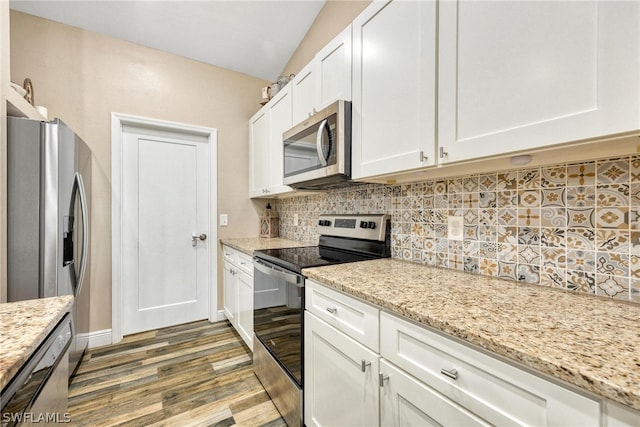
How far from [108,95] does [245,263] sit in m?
1.90

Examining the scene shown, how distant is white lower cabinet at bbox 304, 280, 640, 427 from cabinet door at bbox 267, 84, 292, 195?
1270 millimetres

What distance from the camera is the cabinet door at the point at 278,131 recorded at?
7.37 feet

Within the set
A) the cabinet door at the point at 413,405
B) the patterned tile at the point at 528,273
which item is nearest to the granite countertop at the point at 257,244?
→ the cabinet door at the point at 413,405

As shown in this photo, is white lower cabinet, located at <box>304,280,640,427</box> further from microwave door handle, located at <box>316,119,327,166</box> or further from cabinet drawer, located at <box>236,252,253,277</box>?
cabinet drawer, located at <box>236,252,253,277</box>

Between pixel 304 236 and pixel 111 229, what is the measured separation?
5.56 feet

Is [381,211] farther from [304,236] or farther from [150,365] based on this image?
[150,365]

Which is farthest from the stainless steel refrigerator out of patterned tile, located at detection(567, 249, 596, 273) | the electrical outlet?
patterned tile, located at detection(567, 249, 596, 273)

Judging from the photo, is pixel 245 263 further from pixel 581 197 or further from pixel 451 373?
pixel 581 197

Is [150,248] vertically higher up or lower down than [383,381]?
higher up

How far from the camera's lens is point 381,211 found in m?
1.79

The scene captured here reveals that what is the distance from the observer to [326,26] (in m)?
2.43

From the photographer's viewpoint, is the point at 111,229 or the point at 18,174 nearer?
the point at 18,174

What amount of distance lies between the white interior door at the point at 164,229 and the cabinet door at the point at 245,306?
0.74 m

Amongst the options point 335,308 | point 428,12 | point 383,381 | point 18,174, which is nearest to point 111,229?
point 18,174
